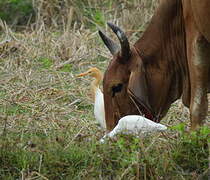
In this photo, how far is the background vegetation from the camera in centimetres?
496

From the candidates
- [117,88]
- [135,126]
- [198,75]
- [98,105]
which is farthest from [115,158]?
[98,105]

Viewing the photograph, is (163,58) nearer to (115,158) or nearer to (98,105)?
(98,105)

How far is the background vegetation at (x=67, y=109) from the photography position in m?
4.96

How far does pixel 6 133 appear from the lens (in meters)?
5.49

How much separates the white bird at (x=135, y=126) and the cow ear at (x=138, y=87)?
0.39 m

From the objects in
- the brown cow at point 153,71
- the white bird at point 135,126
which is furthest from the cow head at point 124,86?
the white bird at point 135,126

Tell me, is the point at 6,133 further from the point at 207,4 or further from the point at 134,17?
the point at 134,17

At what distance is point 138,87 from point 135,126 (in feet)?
1.89

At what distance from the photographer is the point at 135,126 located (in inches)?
212

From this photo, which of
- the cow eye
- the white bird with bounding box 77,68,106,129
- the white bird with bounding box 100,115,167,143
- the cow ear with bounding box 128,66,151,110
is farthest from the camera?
the white bird with bounding box 77,68,106,129

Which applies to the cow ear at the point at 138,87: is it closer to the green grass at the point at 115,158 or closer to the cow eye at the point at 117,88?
the cow eye at the point at 117,88

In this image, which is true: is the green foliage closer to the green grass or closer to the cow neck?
the green grass

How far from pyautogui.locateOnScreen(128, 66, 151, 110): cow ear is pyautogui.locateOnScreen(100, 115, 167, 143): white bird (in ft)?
1.29

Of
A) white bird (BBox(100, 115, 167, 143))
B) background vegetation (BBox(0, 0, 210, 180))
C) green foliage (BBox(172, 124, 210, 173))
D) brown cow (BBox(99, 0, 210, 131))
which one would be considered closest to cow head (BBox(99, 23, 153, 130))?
brown cow (BBox(99, 0, 210, 131))
